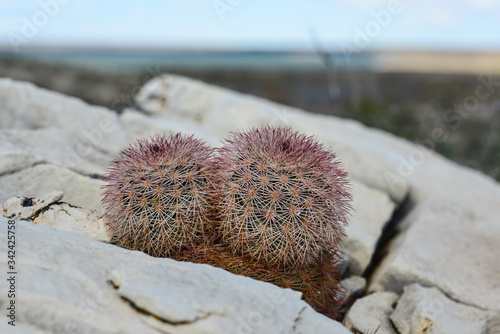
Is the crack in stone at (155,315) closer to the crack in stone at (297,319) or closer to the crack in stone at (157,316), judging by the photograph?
the crack in stone at (157,316)

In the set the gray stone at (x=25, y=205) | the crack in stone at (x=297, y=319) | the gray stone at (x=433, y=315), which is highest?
the gray stone at (x=433, y=315)

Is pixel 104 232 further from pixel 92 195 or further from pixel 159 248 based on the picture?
pixel 92 195

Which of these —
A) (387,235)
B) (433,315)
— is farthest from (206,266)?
(387,235)

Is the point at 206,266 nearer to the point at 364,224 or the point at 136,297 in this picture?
the point at 136,297

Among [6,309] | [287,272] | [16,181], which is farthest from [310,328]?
[16,181]

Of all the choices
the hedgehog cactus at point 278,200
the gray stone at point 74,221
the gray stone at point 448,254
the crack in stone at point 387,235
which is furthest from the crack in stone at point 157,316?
the crack in stone at point 387,235

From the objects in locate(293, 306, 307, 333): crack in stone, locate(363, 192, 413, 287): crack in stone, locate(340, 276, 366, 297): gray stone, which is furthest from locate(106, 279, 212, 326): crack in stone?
locate(363, 192, 413, 287): crack in stone
